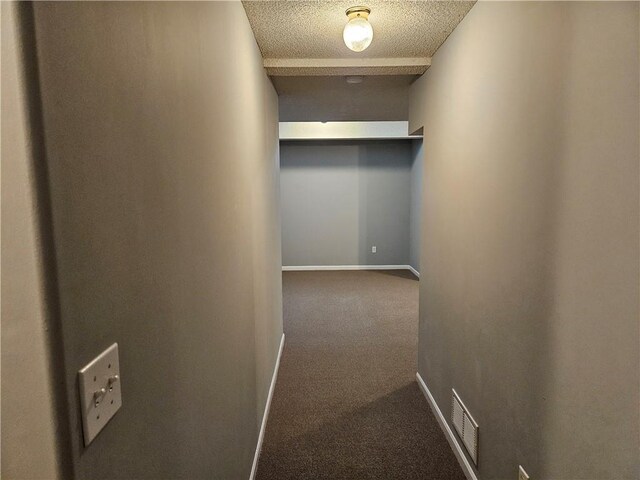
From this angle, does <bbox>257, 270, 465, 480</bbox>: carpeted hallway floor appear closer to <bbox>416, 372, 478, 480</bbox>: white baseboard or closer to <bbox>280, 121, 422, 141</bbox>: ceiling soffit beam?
<bbox>416, 372, 478, 480</bbox>: white baseboard

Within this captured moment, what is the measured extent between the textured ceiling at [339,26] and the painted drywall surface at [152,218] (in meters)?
0.32

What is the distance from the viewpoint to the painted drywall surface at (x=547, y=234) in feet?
2.88

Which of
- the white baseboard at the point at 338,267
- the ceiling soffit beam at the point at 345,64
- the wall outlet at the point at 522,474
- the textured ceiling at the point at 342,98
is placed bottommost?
the white baseboard at the point at 338,267

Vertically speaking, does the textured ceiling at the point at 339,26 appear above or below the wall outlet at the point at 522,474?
above

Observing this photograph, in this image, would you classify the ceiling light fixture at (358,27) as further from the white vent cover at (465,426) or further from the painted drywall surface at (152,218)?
the white vent cover at (465,426)

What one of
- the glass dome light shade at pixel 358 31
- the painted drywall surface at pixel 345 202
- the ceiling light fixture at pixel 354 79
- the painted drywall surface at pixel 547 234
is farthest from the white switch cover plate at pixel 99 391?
the painted drywall surface at pixel 345 202

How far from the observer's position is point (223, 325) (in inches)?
52.3

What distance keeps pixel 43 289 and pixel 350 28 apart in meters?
1.73

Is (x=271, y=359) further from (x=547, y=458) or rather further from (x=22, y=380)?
(x=22, y=380)

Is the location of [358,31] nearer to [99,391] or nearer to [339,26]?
[339,26]

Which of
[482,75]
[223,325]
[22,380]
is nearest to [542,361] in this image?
[223,325]

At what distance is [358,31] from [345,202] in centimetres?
489

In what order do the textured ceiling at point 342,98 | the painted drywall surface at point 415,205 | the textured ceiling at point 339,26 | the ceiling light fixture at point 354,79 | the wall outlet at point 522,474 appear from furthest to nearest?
1. the painted drywall surface at point 415,205
2. the textured ceiling at point 342,98
3. the ceiling light fixture at point 354,79
4. the textured ceiling at point 339,26
5. the wall outlet at point 522,474

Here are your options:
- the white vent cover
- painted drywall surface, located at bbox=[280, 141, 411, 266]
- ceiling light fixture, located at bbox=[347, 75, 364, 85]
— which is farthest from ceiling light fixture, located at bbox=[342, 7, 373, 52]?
painted drywall surface, located at bbox=[280, 141, 411, 266]
